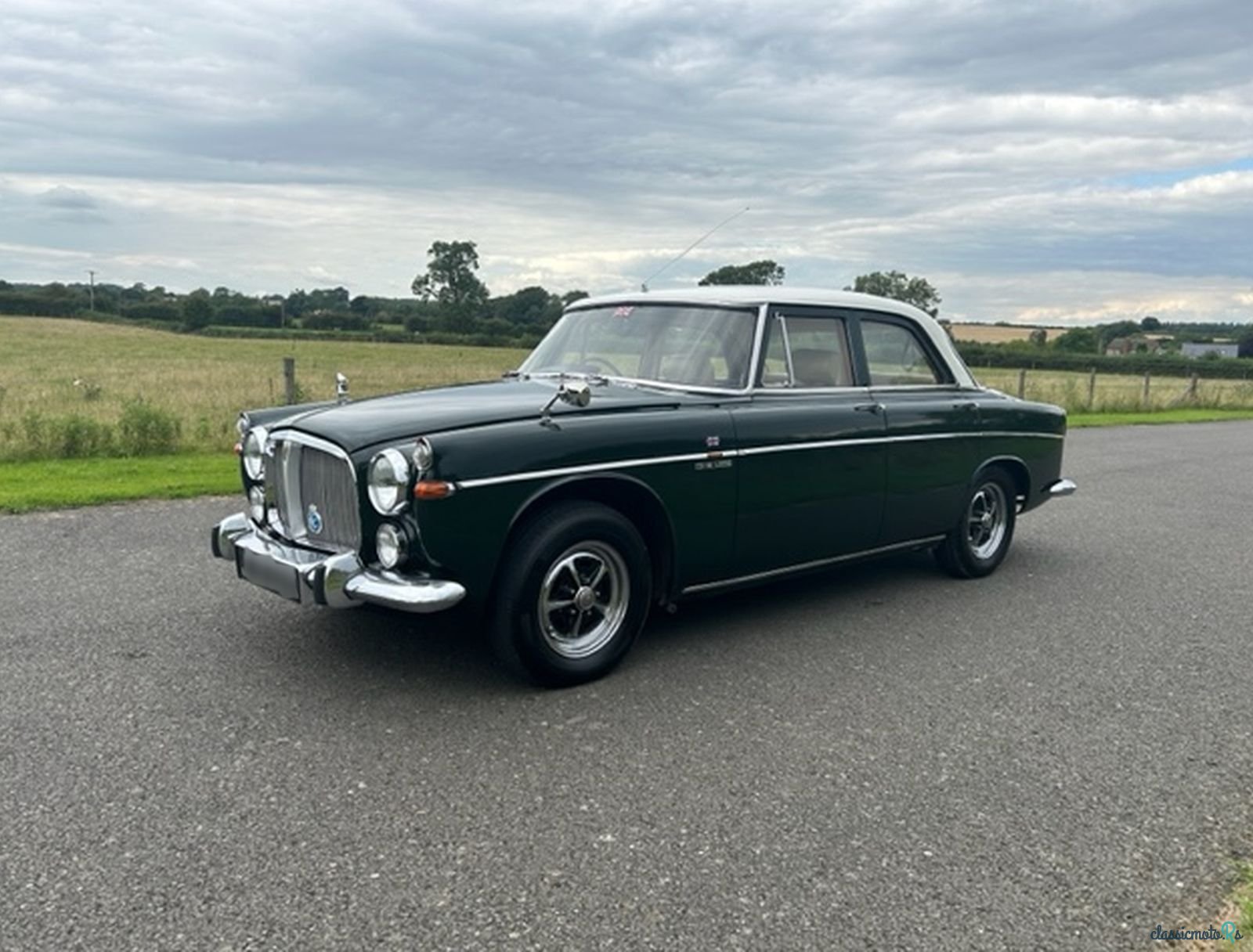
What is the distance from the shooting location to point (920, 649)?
495 cm

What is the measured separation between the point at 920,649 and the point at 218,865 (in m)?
3.41

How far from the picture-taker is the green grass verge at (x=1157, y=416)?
20231mm

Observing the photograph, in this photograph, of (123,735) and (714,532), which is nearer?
(123,735)

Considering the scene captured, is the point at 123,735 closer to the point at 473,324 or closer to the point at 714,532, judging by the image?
the point at 714,532

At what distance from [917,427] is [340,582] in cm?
343

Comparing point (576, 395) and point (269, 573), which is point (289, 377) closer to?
point (269, 573)

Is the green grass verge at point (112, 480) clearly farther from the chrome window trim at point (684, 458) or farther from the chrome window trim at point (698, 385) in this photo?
the chrome window trim at point (684, 458)

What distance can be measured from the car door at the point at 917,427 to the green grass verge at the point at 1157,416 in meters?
14.0

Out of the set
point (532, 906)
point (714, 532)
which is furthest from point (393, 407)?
point (532, 906)

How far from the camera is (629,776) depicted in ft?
11.4

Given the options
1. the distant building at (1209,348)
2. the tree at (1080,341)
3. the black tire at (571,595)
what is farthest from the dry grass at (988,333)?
the distant building at (1209,348)

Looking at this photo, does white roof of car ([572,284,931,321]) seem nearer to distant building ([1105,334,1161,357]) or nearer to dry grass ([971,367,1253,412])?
dry grass ([971,367,1253,412])

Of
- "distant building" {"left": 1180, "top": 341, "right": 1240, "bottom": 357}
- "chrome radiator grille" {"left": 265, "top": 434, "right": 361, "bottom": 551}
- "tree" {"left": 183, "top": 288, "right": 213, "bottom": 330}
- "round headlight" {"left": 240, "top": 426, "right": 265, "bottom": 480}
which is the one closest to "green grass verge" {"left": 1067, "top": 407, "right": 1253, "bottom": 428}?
"round headlight" {"left": 240, "top": 426, "right": 265, "bottom": 480}

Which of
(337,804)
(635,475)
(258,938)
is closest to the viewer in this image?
(258,938)
